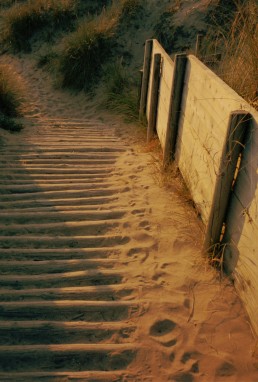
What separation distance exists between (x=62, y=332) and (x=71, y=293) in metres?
0.33

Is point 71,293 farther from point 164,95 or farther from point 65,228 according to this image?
point 164,95

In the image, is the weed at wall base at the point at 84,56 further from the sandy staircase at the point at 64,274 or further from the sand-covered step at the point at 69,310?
the sand-covered step at the point at 69,310

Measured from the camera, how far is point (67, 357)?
243 centimetres

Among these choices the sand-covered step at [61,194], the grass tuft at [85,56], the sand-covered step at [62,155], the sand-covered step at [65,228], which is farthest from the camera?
the grass tuft at [85,56]

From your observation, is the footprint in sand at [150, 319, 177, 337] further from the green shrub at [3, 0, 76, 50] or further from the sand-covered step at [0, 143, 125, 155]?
the green shrub at [3, 0, 76, 50]

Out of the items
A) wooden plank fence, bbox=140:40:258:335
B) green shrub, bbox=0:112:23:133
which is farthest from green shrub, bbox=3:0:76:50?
wooden plank fence, bbox=140:40:258:335

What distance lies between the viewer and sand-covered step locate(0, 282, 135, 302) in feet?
9.32

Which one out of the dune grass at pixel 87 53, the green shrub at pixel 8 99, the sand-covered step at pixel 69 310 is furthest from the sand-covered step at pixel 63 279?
the dune grass at pixel 87 53

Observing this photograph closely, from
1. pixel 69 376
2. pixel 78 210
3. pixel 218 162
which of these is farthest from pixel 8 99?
pixel 69 376

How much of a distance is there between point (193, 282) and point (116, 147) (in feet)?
9.87

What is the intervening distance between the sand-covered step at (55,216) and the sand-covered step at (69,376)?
1.60 m

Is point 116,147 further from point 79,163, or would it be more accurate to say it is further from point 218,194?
point 218,194

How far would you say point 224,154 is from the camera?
261 cm

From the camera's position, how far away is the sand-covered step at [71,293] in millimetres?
2840
